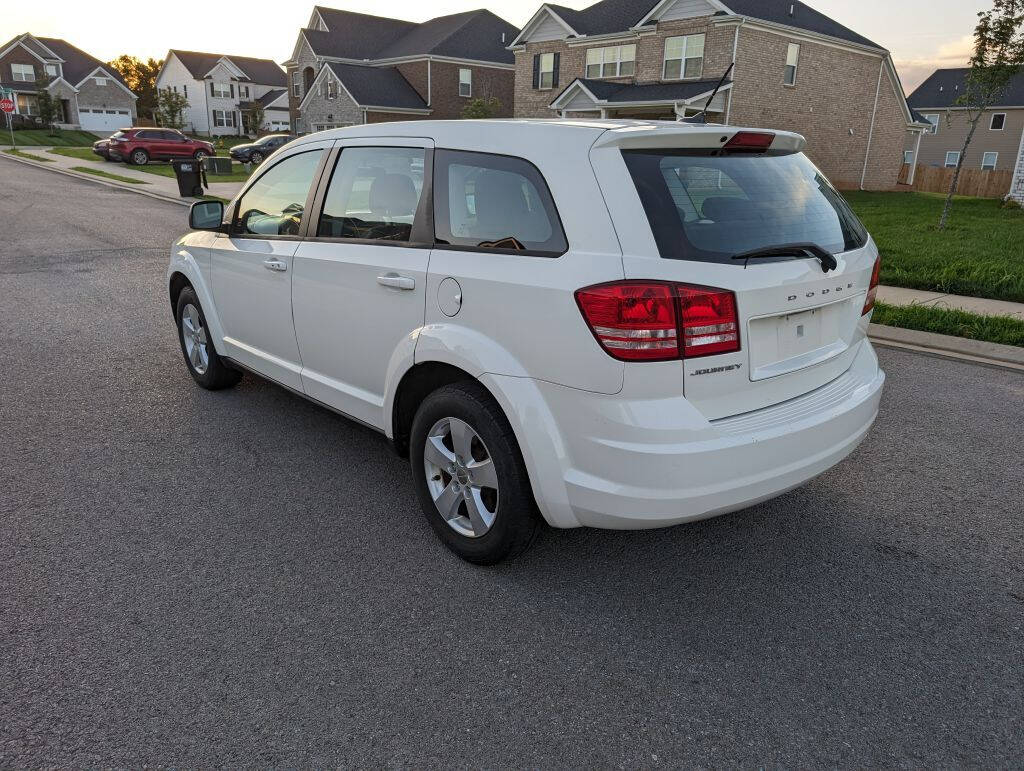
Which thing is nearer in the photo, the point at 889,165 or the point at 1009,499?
the point at 1009,499

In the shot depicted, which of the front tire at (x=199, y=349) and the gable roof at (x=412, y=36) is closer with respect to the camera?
the front tire at (x=199, y=349)

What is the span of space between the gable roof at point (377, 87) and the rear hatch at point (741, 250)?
44903 millimetres

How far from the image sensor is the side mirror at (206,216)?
515 centimetres

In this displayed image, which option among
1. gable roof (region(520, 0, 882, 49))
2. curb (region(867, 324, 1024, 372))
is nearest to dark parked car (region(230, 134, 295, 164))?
gable roof (region(520, 0, 882, 49))

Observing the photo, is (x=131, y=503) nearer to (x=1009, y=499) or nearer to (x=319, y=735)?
(x=319, y=735)

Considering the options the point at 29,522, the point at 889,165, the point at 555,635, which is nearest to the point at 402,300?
the point at 555,635

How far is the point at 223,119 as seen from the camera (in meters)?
80.2

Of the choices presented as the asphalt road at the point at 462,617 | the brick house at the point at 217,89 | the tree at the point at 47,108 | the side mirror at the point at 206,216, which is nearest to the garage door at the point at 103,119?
the brick house at the point at 217,89

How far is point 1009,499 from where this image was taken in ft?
13.8

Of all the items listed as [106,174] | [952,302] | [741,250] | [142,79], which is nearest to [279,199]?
[741,250]

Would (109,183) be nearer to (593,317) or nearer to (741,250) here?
(593,317)

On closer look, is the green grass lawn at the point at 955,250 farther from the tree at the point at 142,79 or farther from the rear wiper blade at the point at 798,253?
the tree at the point at 142,79

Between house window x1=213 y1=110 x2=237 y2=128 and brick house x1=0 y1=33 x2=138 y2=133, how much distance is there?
887 centimetres

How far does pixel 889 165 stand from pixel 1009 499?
38.9 meters
